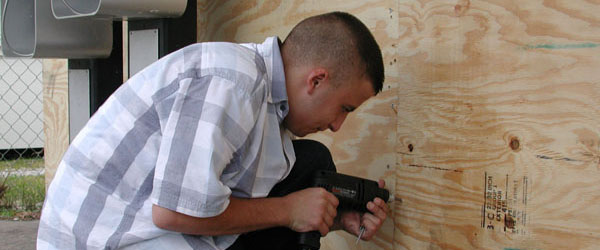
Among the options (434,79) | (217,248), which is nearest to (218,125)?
(217,248)

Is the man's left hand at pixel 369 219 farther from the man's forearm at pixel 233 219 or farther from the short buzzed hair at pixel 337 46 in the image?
the short buzzed hair at pixel 337 46

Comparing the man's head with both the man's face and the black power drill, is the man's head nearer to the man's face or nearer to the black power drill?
the man's face

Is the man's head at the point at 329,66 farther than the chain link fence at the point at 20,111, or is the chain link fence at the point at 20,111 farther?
the chain link fence at the point at 20,111

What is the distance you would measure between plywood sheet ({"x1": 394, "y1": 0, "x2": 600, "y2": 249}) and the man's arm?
331 mm

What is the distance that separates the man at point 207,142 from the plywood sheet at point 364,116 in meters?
0.32

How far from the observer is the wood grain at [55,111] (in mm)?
3541

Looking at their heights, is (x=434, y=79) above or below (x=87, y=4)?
below

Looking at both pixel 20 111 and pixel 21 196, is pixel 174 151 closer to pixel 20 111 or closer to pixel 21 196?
pixel 21 196

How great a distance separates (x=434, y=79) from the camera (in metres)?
1.89

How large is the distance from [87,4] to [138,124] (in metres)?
0.99

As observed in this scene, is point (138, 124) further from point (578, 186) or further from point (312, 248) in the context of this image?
point (578, 186)

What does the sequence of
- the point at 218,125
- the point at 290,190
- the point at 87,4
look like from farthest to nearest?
the point at 87,4 → the point at 290,190 → the point at 218,125

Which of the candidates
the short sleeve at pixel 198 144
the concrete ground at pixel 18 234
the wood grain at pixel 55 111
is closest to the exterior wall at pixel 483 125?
the short sleeve at pixel 198 144

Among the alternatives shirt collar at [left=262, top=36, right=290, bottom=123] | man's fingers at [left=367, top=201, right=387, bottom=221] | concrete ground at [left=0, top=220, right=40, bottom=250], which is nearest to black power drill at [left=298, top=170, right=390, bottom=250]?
man's fingers at [left=367, top=201, right=387, bottom=221]
